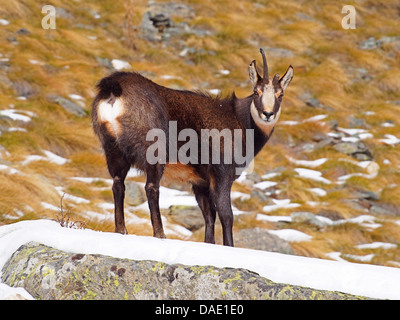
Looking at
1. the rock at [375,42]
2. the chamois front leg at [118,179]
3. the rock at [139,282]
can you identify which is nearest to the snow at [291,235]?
the chamois front leg at [118,179]

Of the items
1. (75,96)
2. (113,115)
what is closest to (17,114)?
(75,96)

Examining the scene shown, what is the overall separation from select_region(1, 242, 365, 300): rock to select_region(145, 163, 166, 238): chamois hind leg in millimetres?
978

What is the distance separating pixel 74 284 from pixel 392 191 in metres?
11.5

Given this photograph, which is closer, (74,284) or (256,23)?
(74,284)

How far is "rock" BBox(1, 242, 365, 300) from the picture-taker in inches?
144

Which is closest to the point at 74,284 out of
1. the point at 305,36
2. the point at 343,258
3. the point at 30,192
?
the point at 30,192

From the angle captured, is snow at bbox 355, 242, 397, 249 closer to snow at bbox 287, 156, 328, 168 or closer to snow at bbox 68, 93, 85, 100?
snow at bbox 287, 156, 328, 168

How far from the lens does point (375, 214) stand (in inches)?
504

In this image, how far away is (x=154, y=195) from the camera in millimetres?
5008

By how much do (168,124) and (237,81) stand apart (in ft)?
50.0

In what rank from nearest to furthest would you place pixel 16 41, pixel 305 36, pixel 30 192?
pixel 30 192 → pixel 16 41 → pixel 305 36

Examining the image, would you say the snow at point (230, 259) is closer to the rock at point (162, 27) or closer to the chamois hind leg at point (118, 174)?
the chamois hind leg at point (118, 174)

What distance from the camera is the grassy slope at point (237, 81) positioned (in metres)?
11.1

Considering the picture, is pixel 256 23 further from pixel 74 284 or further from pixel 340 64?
pixel 74 284
